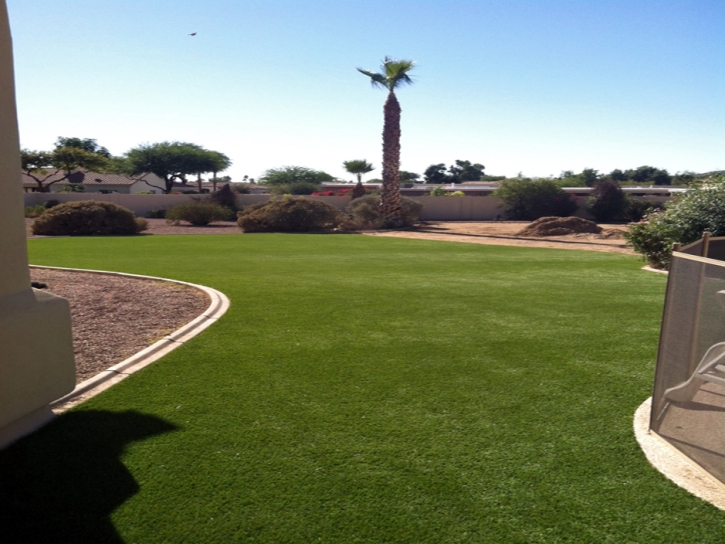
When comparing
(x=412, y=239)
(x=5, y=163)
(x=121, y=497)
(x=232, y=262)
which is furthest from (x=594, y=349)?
(x=412, y=239)

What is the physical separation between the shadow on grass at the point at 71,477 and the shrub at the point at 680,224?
1259cm

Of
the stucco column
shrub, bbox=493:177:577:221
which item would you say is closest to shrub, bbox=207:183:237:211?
shrub, bbox=493:177:577:221

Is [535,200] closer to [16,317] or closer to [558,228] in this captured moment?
[558,228]

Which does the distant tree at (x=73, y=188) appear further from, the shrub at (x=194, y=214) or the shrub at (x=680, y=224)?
the shrub at (x=680, y=224)

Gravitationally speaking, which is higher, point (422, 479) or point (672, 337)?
point (672, 337)

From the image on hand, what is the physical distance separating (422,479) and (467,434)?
30.8 inches

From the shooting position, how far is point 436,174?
11750 centimetres

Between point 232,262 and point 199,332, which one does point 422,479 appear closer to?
point 199,332

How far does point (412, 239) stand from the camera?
25.4 m

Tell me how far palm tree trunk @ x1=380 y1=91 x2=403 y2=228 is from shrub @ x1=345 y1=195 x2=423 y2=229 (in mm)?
592

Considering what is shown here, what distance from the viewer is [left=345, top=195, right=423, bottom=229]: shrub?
103ft

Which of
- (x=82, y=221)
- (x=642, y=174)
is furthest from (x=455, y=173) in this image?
(x=82, y=221)

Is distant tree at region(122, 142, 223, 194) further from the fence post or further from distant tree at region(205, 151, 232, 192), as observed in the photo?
the fence post

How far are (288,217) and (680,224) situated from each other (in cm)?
1970
